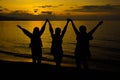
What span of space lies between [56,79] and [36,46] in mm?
2235

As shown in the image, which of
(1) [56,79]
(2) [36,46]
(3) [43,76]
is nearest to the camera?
(1) [56,79]

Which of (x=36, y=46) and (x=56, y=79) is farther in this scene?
(x=36, y=46)

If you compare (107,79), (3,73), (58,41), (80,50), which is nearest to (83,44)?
(80,50)

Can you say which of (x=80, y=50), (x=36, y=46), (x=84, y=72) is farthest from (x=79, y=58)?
(x=36, y=46)

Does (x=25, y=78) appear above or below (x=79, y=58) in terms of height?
below

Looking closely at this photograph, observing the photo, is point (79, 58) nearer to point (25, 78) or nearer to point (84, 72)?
point (84, 72)

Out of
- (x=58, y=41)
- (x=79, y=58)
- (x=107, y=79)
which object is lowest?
(x=107, y=79)

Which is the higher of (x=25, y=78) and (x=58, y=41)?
(x=58, y=41)

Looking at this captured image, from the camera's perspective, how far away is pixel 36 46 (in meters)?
12.5

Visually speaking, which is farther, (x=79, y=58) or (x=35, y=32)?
(x=35, y=32)

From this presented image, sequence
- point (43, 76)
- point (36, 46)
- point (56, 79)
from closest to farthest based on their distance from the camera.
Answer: point (56, 79) → point (43, 76) → point (36, 46)

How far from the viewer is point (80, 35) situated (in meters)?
Result: 11.1

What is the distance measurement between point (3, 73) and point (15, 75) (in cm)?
75

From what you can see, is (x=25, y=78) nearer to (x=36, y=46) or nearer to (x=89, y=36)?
(x=36, y=46)
